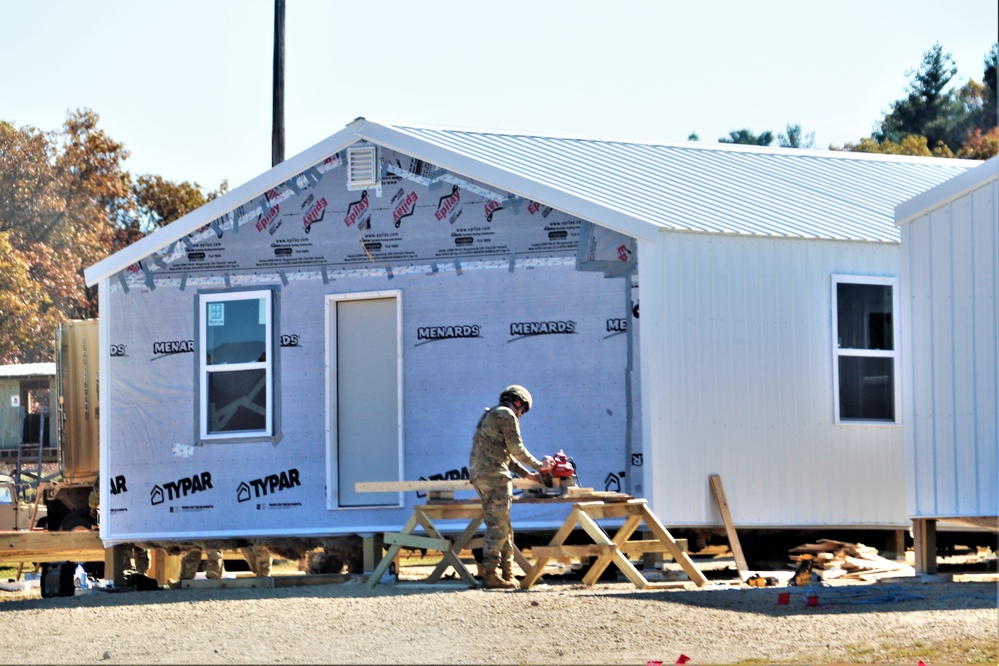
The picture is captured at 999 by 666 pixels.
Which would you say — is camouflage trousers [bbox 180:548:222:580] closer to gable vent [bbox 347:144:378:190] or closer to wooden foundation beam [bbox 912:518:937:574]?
gable vent [bbox 347:144:378:190]

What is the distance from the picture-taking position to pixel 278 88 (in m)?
25.1

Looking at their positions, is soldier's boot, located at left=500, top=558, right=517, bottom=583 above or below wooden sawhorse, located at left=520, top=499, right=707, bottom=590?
below

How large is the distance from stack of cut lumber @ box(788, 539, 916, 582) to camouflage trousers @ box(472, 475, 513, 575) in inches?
122

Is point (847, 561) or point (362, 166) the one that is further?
point (362, 166)

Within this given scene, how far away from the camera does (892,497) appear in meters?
15.6

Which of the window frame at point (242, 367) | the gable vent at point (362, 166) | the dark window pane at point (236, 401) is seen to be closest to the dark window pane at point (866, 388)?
the gable vent at point (362, 166)

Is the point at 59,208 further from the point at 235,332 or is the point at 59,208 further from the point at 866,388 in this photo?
the point at 866,388

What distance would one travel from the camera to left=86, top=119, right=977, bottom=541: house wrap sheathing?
14945 millimetres

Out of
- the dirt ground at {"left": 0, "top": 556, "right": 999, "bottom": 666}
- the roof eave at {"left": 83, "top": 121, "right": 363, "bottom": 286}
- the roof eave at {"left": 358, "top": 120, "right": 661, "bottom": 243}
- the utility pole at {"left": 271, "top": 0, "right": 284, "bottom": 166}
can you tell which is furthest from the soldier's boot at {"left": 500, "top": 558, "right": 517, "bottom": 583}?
the utility pole at {"left": 271, "top": 0, "right": 284, "bottom": 166}

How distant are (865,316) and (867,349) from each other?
343mm

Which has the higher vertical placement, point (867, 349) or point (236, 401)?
point (867, 349)

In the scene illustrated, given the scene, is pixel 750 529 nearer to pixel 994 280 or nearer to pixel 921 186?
pixel 994 280

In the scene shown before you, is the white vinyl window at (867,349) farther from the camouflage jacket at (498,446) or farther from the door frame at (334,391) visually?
the door frame at (334,391)

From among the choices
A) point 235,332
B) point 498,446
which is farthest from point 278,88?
point 498,446
